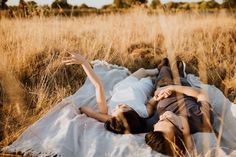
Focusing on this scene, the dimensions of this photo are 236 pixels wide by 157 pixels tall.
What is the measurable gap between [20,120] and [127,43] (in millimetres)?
2732

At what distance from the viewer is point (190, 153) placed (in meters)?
3.17

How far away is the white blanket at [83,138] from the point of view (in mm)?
3258

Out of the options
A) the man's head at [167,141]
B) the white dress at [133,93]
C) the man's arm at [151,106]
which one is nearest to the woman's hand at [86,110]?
the white dress at [133,93]

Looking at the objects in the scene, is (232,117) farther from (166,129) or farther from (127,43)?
(127,43)

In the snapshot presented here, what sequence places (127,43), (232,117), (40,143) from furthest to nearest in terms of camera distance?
(127,43) < (232,117) < (40,143)

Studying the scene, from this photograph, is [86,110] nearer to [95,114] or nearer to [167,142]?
[95,114]

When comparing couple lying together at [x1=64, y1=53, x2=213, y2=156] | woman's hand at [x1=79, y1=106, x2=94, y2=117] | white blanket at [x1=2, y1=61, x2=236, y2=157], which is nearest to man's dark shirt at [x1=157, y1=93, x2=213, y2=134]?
couple lying together at [x1=64, y1=53, x2=213, y2=156]

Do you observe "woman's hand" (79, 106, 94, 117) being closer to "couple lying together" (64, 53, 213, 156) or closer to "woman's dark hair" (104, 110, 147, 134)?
"couple lying together" (64, 53, 213, 156)

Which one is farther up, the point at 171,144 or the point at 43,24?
the point at 43,24

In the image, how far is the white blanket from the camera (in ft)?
10.7

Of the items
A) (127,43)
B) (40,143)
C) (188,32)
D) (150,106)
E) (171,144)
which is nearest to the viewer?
(171,144)

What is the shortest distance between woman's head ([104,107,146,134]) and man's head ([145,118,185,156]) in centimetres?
31

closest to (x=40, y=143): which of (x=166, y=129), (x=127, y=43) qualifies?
(x=166, y=129)

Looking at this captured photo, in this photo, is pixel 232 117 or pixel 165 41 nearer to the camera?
pixel 232 117
